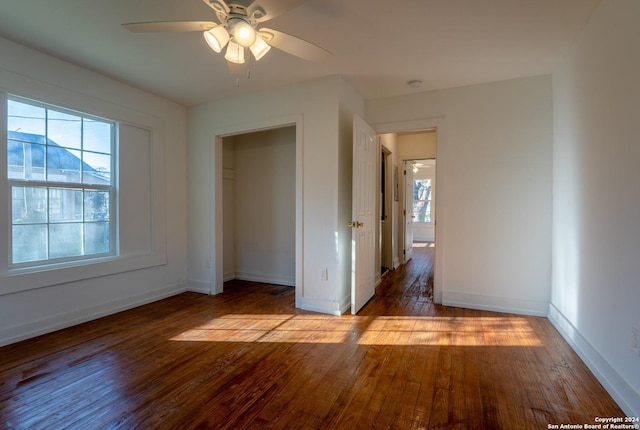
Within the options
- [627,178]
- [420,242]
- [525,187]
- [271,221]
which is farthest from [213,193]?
[420,242]

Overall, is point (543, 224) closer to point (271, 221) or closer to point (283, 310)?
point (283, 310)

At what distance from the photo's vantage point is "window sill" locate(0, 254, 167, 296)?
2.57 m

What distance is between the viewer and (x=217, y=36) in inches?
73.6

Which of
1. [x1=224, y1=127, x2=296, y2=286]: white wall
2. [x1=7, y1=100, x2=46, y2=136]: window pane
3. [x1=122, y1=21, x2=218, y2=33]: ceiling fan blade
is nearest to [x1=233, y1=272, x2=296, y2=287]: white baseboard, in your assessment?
[x1=224, y1=127, x2=296, y2=286]: white wall

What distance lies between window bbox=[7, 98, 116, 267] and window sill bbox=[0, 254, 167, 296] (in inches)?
4.3

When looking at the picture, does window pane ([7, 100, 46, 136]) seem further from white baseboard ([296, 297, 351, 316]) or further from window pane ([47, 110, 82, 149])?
white baseboard ([296, 297, 351, 316])

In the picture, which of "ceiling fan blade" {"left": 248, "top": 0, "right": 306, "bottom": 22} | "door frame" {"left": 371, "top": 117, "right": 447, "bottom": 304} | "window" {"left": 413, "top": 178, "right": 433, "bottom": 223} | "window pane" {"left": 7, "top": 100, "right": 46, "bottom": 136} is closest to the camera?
"ceiling fan blade" {"left": 248, "top": 0, "right": 306, "bottom": 22}

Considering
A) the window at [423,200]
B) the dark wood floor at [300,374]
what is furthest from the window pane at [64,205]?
the window at [423,200]

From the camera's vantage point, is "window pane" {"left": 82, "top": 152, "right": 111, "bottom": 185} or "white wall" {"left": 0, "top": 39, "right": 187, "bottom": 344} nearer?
"white wall" {"left": 0, "top": 39, "right": 187, "bottom": 344}

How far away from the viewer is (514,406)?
1.73 meters

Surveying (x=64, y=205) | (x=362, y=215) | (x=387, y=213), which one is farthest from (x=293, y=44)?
(x=387, y=213)

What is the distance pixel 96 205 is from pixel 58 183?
41 centimetres

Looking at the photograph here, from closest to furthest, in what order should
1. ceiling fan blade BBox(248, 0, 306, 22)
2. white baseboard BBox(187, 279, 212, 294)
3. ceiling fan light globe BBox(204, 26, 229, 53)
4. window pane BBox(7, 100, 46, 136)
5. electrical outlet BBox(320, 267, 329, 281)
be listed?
1. ceiling fan blade BBox(248, 0, 306, 22)
2. ceiling fan light globe BBox(204, 26, 229, 53)
3. window pane BBox(7, 100, 46, 136)
4. electrical outlet BBox(320, 267, 329, 281)
5. white baseboard BBox(187, 279, 212, 294)

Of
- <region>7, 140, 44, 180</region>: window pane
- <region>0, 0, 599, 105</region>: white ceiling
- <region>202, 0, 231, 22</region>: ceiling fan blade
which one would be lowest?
<region>7, 140, 44, 180</region>: window pane
